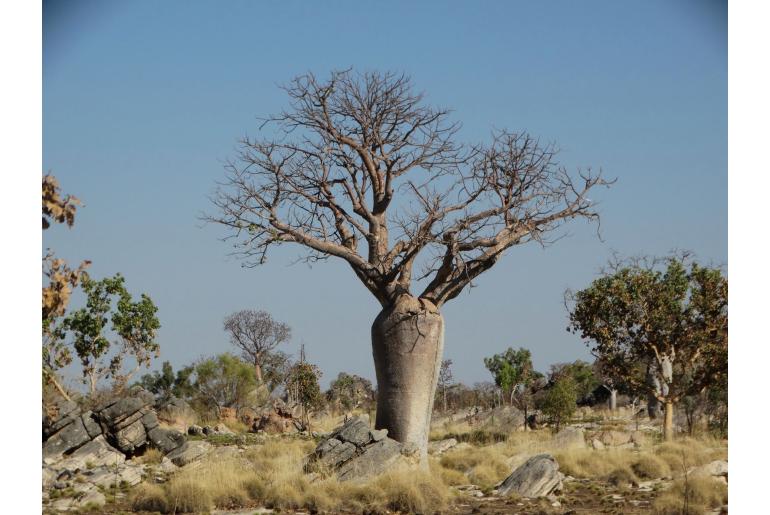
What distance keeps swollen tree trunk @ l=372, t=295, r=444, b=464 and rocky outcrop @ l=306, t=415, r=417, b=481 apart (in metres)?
0.42

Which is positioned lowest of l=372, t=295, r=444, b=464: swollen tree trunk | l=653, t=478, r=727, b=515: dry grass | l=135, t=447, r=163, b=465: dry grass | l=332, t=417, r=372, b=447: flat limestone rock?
l=653, t=478, r=727, b=515: dry grass

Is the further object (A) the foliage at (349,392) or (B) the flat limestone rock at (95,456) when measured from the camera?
(A) the foliage at (349,392)

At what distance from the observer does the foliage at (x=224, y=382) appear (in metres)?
28.3

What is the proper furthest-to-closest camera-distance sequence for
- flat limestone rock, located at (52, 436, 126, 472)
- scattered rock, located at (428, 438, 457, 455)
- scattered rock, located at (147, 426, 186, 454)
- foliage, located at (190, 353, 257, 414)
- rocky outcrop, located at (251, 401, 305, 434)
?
Result: foliage, located at (190, 353, 257, 414), rocky outcrop, located at (251, 401, 305, 434), scattered rock, located at (428, 438, 457, 455), scattered rock, located at (147, 426, 186, 454), flat limestone rock, located at (52, 436, 126, 472)

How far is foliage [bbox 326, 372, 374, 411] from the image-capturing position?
30938 millimetres

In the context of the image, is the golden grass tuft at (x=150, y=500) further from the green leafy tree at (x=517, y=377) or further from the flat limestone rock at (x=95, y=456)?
the green leafy tree at (x=517, y=377)

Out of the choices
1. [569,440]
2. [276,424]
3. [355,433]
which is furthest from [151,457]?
[276,424]

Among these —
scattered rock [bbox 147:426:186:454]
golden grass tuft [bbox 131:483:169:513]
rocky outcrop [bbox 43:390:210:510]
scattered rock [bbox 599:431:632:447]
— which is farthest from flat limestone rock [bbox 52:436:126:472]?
scattered rock [bbox 599:431:632:447]

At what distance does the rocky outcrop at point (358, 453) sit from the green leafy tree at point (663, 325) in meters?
7.44

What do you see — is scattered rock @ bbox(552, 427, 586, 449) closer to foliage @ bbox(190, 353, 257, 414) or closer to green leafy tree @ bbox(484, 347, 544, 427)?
green leafy tree @ bbox(484, 347, 544, 427)

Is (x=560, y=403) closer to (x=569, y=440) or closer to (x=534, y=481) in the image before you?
(x=569, y=440)

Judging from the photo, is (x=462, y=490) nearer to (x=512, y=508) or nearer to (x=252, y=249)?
(x=512, y=508)

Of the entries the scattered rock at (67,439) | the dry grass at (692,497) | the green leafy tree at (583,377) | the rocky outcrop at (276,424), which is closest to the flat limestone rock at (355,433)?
the dry grass at (692,497)

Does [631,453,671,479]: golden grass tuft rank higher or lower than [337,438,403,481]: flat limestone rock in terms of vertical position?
lower
